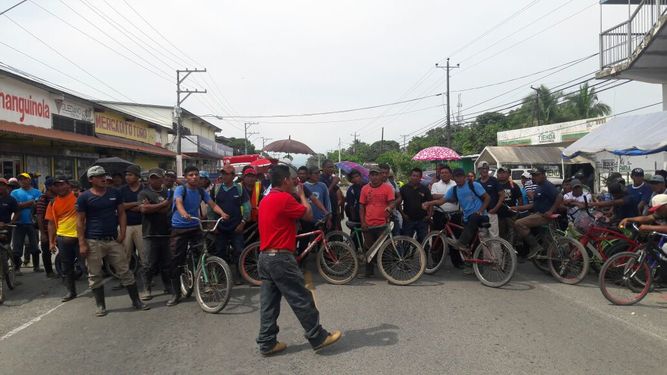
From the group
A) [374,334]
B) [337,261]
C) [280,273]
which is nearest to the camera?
[280,273]

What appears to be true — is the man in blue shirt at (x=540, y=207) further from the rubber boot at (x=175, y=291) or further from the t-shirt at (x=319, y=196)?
the rubber boot at (x=175, y=291)

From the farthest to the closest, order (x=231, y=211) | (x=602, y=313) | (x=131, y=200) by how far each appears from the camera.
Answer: (x=231, y=211), (x=131, y=200), (x=602, y=313)

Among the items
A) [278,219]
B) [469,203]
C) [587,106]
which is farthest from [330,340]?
[587,106]

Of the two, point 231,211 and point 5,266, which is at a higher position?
point 231,211

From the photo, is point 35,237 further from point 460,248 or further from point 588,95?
point 588,95

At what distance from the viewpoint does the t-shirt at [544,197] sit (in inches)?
292

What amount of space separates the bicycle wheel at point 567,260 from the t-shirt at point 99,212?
20.3ft

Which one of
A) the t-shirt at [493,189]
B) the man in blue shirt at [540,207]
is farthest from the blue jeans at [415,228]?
the man in blue shirt at [540,207]

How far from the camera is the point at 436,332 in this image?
4.83 m

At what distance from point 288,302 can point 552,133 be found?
33.4m

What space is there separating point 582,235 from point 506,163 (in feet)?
75.5

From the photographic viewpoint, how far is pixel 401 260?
23.0 ft

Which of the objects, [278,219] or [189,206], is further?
[189,206]

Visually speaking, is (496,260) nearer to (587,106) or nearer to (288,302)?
(288,302)
